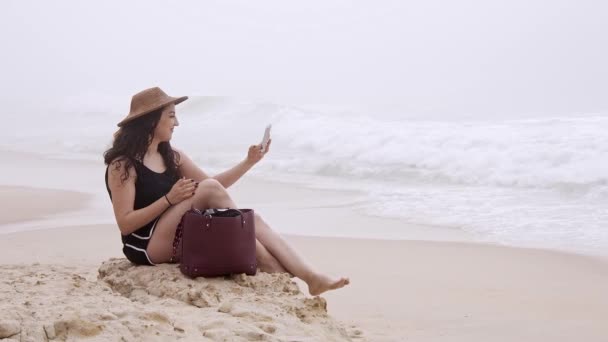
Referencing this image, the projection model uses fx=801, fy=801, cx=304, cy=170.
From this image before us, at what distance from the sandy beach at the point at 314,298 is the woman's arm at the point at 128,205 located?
0.27m

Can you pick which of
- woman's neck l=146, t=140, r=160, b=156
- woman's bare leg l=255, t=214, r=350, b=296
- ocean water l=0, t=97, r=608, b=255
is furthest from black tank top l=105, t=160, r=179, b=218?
ocean water l=0, t=97, r=608, b=255

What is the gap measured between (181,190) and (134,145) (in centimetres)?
45

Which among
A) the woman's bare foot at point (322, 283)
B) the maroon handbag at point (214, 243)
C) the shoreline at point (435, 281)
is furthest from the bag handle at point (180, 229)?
the shoreline at point (435, 281)

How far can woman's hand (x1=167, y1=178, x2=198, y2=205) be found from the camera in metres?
4.16

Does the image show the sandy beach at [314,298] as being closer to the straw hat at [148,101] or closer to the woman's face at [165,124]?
the woman's face at [165,124]

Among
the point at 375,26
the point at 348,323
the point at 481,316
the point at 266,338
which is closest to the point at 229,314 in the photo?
the point at 266,338

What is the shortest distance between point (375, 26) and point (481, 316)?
39570mm

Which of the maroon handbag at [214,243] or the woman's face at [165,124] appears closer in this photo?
the maroon handbag at [214,243]

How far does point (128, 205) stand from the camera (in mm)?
4258

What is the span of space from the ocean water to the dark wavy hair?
3637 millimetres

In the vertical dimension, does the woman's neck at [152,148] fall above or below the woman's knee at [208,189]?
above

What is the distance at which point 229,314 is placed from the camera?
354cm

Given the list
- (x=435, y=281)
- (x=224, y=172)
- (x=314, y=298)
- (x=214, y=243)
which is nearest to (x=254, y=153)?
(x=224, y=172)

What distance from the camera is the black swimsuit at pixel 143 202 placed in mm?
4344
